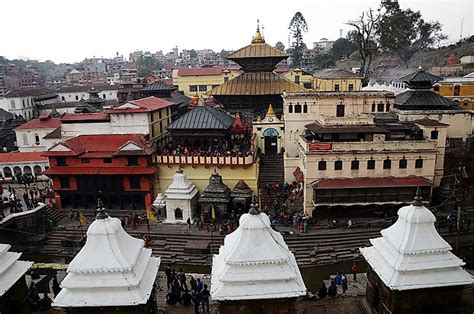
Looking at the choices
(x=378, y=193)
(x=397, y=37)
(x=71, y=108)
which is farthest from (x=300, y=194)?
(x=71, y=108)

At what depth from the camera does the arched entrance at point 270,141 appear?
105 feet

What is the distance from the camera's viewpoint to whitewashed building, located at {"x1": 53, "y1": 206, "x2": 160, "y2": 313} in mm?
10828

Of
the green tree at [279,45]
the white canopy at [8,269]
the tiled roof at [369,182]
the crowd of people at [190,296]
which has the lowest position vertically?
the crowd of people at [190,296]

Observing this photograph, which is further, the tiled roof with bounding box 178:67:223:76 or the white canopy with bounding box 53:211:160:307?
the tiled roof with bounding box 178:67:223:76

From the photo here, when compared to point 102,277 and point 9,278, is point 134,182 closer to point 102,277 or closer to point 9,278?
point 9,278

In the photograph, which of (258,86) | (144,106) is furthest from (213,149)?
(258,86)

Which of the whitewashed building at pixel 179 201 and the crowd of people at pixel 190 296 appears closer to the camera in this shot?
the crowd of people at pixel 190 296

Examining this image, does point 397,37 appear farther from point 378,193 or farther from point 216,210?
point 216,210

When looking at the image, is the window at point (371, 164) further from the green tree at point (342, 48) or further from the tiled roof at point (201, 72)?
the green tree at point (342, 48)

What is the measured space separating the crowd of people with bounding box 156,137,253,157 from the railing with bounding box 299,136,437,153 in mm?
5287

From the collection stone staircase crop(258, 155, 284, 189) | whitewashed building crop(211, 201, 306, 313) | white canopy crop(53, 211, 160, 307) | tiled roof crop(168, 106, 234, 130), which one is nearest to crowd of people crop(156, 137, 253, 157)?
tiled roof crop(168, 106, 234, 130)

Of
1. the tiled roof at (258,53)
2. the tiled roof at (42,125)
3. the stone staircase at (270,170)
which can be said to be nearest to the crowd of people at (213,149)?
the stone staircase at (270,170)

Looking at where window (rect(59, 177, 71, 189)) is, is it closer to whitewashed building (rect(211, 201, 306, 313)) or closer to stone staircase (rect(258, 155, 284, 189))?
stone staircase (rect(258, 155, 284, 189))

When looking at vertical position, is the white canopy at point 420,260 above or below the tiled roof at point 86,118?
below
